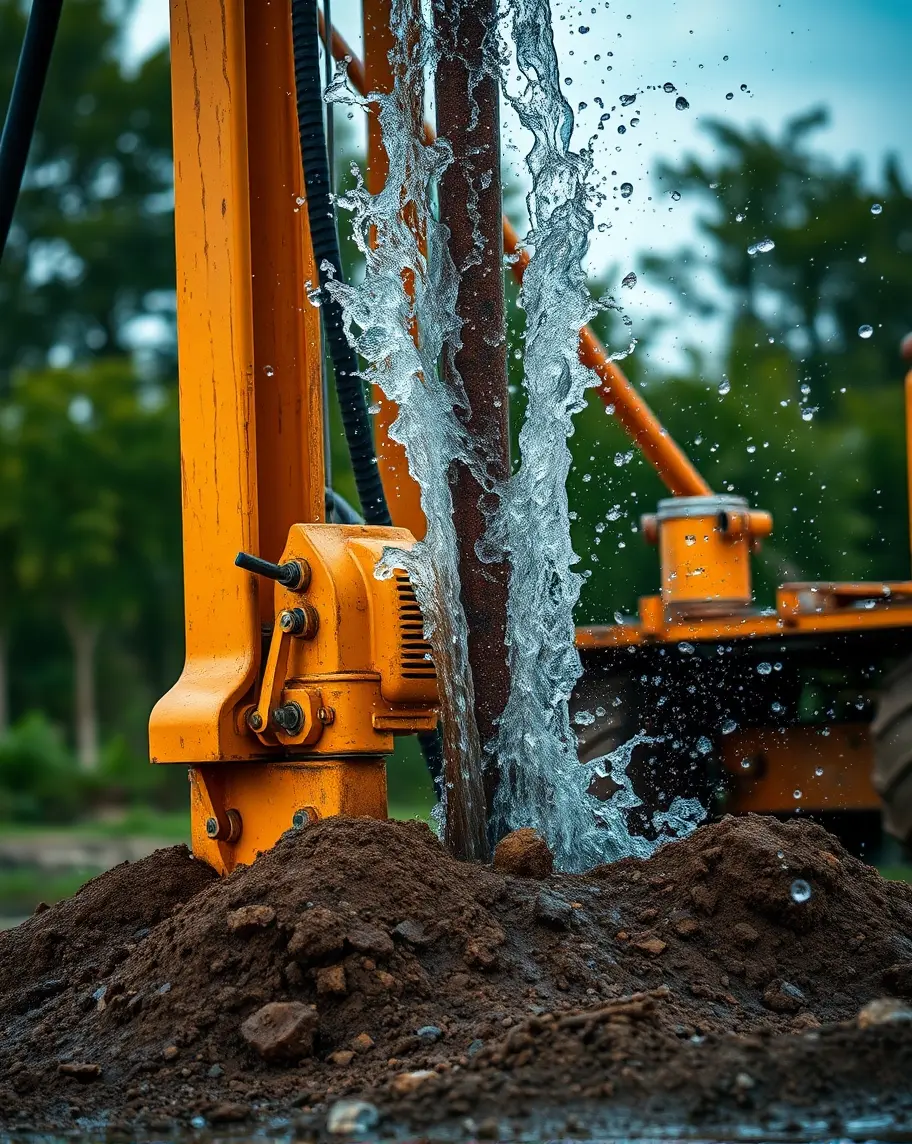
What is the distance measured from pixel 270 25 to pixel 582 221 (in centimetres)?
91

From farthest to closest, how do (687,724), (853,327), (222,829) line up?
(853,327) < (687,724) < (222,829)

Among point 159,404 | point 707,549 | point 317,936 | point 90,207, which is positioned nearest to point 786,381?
point 159,404

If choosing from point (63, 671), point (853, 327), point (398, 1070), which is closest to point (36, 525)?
point (63, 671)

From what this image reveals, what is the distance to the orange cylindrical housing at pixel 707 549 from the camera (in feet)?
19.7

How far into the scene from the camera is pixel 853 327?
27.5 m

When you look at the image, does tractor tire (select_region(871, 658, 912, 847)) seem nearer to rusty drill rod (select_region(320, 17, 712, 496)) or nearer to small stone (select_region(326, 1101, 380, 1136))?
rusty drill rod (select_region(320, 17, 712, 496))

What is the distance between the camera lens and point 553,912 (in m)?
3.20

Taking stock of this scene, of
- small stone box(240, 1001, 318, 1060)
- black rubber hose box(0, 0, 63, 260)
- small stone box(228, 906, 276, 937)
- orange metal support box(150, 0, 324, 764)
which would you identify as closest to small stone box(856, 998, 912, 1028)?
small stone box(240, 1001, 318, 1060)

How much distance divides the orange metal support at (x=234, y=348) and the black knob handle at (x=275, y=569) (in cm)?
18

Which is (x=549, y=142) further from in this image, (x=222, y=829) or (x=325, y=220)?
(x=222, y=829)

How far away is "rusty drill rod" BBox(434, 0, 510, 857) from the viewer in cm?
391

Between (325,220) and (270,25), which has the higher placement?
(270,25)

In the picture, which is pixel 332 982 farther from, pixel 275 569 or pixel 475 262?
pixel 475 262

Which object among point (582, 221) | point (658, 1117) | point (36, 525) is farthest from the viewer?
point (36, 525)
